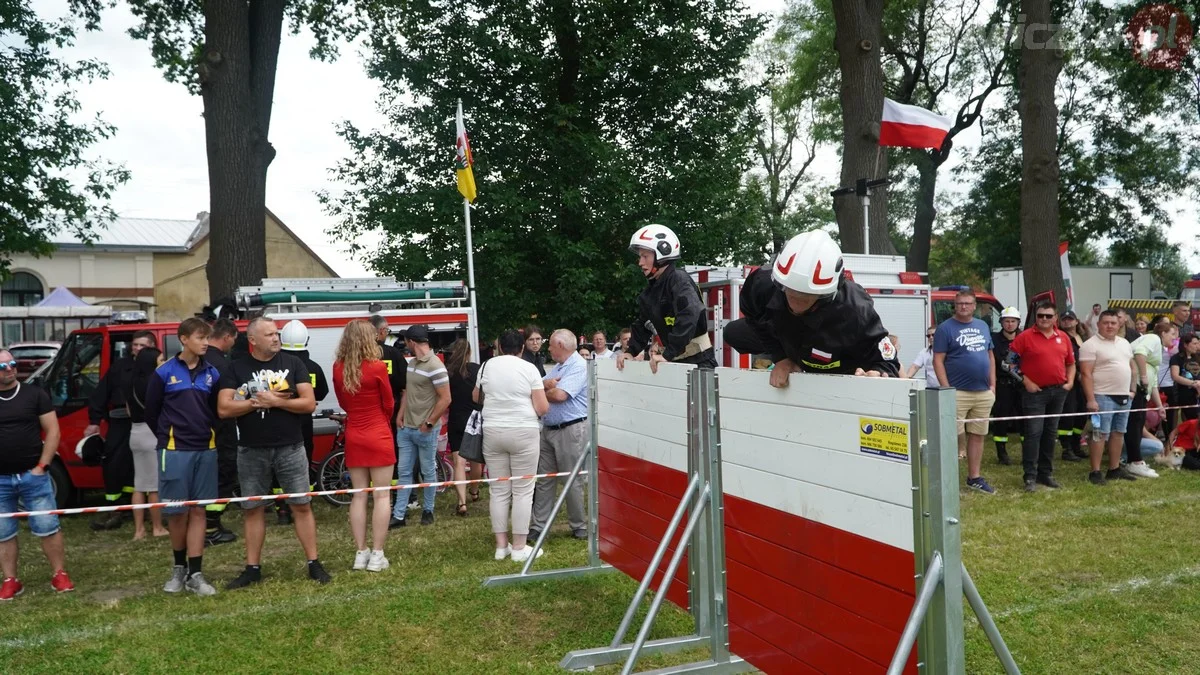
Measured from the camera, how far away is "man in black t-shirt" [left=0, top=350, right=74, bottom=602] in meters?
6.37

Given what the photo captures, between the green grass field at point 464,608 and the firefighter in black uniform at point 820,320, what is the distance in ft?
6.43

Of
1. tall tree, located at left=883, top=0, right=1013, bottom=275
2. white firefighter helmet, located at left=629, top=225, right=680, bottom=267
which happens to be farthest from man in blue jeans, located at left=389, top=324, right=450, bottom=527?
tall tree, located at left=883, top=0, right=1013, bottom=275

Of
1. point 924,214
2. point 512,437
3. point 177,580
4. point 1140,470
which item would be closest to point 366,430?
point 512,437

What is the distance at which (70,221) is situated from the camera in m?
18.6

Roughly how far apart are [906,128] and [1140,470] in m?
7.04

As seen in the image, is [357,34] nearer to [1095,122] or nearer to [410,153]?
[410,153]

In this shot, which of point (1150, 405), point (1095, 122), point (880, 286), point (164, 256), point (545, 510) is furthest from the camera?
point (164, 256)

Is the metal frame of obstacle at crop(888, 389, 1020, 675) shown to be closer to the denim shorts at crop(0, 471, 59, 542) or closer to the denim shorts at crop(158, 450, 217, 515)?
the denim shorts at crop(158, 450, 217, 515)

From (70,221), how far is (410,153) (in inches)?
278

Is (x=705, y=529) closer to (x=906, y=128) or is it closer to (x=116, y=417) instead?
(x=116, y=417)

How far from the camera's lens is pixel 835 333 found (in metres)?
3.85

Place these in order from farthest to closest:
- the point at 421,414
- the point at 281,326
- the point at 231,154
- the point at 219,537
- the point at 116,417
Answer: the point at 231,154, the point at 281,326, the point at 116,417, the point at 421,414, the point at 219,537

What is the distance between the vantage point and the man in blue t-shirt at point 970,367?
9.36 m

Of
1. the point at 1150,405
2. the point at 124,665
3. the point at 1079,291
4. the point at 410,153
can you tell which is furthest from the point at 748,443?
the point at 1079,291
